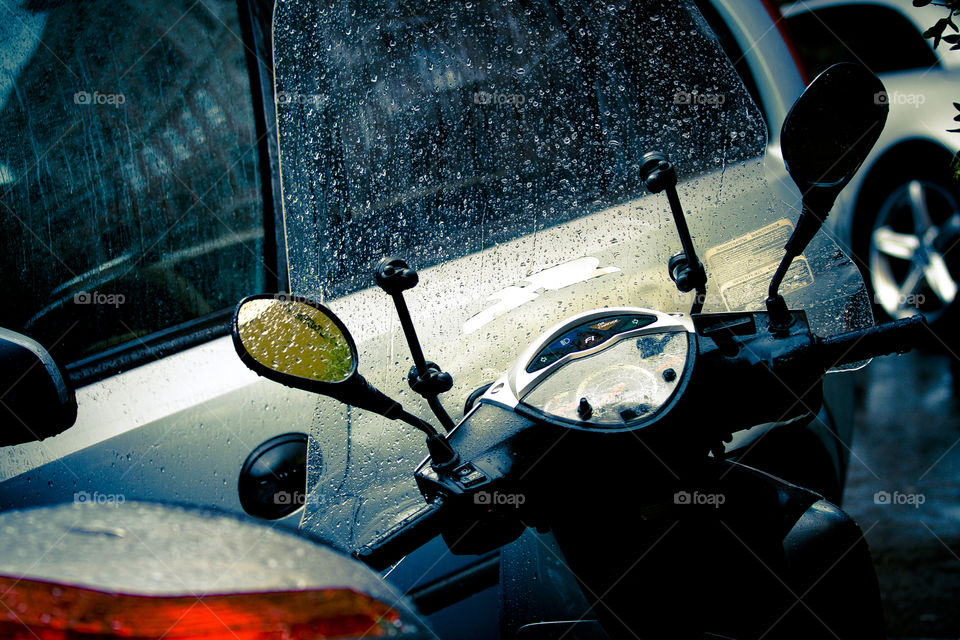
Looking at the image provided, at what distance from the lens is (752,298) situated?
1.38m

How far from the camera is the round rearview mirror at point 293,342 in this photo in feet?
3.43

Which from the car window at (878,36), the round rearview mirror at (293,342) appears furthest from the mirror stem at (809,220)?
the car window at (878,36)

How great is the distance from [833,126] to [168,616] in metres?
1.18

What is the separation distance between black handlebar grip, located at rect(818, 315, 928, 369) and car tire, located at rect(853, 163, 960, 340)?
2.81m

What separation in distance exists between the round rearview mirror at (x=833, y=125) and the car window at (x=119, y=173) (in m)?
1.88

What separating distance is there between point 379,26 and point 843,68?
100cm

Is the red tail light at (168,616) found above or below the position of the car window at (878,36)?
above

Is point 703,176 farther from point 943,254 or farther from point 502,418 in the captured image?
point 943,254

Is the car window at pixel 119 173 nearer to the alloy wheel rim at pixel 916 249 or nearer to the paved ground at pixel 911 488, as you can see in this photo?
the paved ground at pixel 911 488

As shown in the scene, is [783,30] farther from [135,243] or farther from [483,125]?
[135,243]

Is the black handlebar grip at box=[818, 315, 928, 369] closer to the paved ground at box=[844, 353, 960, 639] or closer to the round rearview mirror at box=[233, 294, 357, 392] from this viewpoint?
the round rearview mirror at box=[233, 294, 357, 392]

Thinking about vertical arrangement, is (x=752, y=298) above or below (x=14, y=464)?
above

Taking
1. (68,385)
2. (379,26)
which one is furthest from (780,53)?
(68,385)

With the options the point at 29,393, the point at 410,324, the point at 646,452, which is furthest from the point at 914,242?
the point at 29,393
